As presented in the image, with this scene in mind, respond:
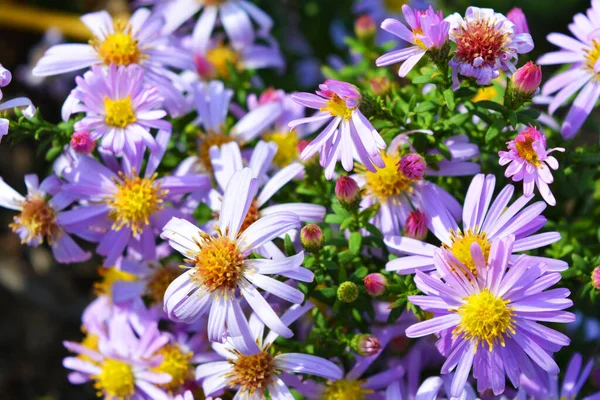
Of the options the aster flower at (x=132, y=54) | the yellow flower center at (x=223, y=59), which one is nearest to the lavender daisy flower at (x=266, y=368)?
the aster flower at (x=132, y=54)

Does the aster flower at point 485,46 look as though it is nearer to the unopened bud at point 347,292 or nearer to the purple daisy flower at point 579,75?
the purple daisy flower at point 579,75

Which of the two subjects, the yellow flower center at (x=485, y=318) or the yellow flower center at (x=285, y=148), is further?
the yellow flower center at (x=285, y=148)

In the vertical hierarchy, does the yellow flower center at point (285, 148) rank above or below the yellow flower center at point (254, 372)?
above

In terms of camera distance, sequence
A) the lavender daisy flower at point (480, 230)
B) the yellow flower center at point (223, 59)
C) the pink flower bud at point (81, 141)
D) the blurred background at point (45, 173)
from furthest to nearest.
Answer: the blurred background at point (45, 173), the yellow flower center at point (223, 59), the pink flower bud at point (81, 141), the lavender daisy flower at point (480, 230)

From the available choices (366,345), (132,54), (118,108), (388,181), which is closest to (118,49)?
(132,54)

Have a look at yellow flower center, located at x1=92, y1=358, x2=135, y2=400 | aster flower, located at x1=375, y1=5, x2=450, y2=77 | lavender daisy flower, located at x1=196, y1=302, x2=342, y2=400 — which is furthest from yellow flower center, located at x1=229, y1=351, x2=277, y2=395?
aster flower, located at x1=375, y1=5, x2=450, y2=77

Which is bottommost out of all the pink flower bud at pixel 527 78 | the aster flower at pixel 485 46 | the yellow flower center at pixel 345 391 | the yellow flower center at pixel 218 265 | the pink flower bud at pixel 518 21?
the yellow flower center at pixel 345 391

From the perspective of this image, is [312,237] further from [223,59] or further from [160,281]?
[223,59]

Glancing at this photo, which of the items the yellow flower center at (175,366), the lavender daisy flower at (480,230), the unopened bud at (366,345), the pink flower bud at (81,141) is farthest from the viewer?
the yellow flower center at (175,366)
